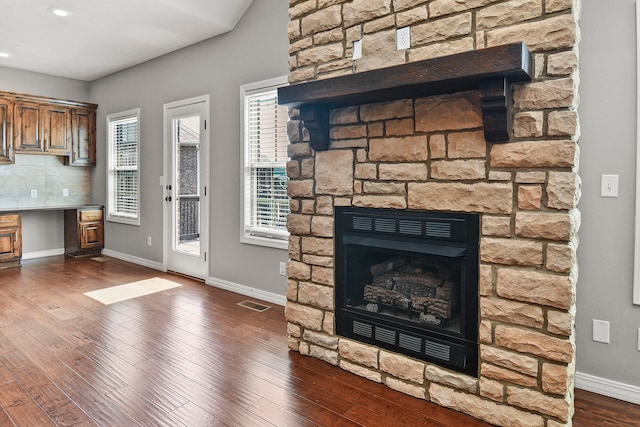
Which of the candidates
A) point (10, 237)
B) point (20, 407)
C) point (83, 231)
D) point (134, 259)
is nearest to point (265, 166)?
point (20, 407)

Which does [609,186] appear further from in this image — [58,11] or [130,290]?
[58,11]

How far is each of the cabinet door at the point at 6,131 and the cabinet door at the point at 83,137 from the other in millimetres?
805

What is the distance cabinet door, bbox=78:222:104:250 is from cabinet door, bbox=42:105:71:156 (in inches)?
46.3

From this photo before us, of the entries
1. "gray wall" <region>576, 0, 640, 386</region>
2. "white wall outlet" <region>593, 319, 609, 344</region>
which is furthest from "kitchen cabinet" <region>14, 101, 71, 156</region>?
"white wall outlet" <region>593, 319, 609, 344</region>

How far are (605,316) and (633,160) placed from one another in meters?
0.89

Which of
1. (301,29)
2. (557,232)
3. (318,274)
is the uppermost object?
(301,29)

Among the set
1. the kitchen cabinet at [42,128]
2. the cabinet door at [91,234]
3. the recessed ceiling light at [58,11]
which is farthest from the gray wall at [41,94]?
→ the recessed ceiling light at [58,11]

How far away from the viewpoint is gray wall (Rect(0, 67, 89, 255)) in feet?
19.2

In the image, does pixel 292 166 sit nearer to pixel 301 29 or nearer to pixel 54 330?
pixel 301 29

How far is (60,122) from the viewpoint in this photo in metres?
6.06

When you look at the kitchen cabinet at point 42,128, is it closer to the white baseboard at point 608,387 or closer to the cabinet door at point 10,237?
the cabinet door at point 10,237

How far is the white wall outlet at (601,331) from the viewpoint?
2.25 m

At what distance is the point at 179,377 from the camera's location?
7.98 feet

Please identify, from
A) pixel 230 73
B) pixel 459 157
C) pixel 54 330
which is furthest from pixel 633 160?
pixel 54 330
